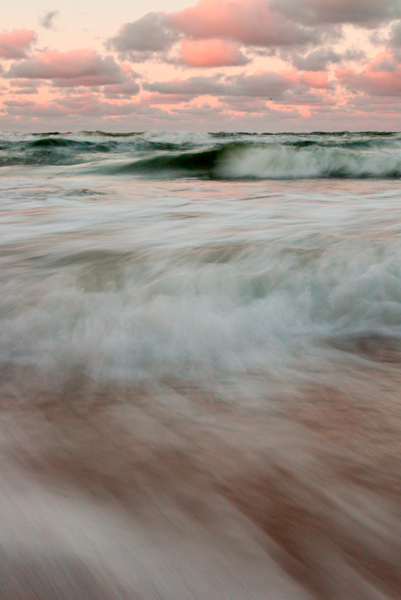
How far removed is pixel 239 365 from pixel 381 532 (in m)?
0.71

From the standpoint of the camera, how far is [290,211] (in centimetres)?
392

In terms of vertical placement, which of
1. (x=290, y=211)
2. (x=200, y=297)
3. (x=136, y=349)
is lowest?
(x=136, y=349)

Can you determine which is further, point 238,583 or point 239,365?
point 239,365

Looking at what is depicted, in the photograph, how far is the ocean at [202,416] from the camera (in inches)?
27.8

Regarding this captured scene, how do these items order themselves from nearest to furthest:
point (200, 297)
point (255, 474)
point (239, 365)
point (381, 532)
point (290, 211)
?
1. point (381, 532)
2. point (255, 474)
3. point (239, 365)
4. point (200, 297)
5. point (290, 211)

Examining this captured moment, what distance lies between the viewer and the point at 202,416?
114 centimetres

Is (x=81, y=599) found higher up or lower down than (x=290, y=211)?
lower down

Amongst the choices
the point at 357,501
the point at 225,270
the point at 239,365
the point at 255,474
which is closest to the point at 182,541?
the point at 255,474

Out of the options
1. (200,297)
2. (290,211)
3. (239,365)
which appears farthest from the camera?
(290,211)

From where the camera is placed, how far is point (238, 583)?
674 mm

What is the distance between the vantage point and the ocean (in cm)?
71

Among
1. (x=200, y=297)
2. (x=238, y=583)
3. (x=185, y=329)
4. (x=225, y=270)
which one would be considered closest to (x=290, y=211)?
(x=225, y=270)

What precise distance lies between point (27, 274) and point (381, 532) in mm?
1802

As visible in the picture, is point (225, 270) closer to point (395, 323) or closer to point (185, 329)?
point (185, 329)
